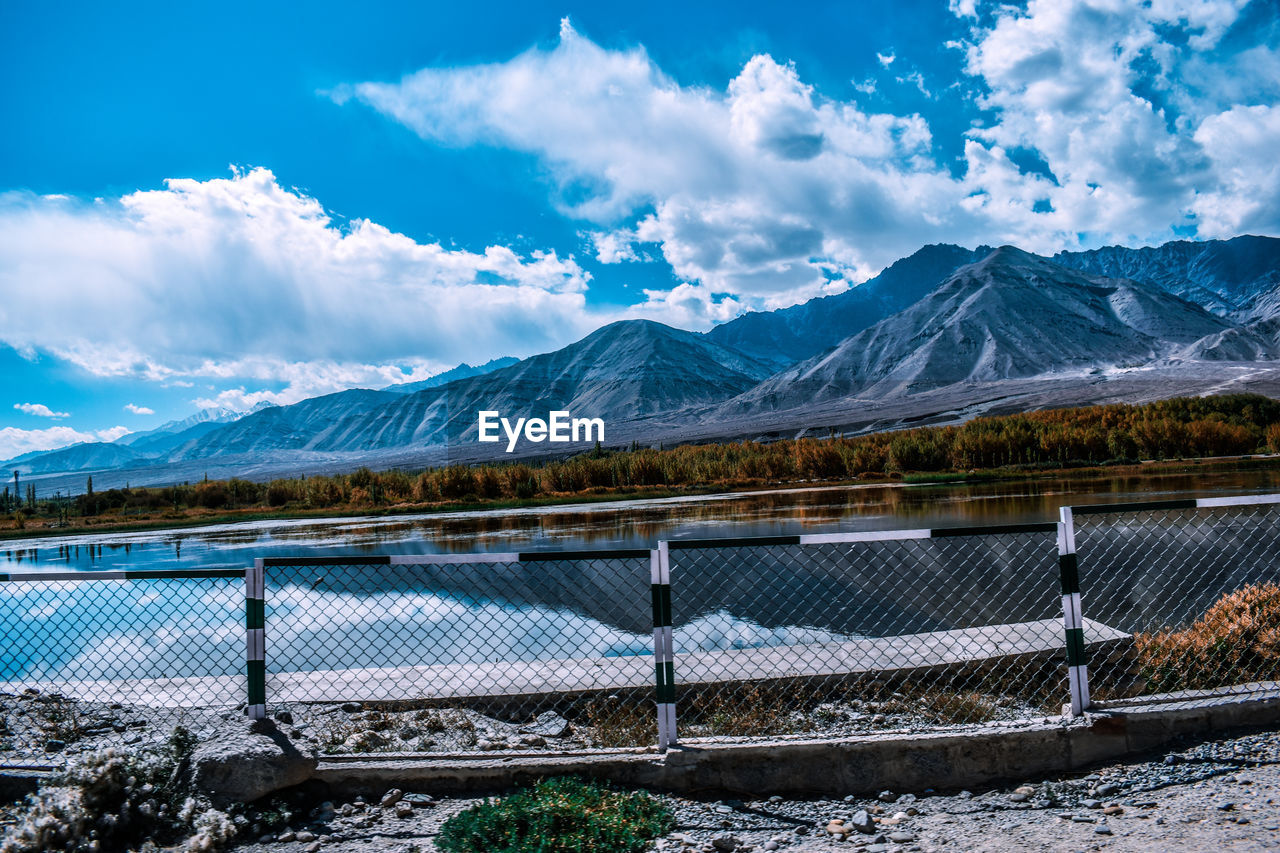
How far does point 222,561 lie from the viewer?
21828 millimetres

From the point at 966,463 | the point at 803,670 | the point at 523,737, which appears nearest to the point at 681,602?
the point at 803,670

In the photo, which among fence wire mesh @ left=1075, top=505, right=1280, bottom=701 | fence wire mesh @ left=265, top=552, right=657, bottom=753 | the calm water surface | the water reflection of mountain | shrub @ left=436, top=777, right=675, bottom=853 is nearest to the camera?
shrub @ left=436, top=777, right=675, bottom=853

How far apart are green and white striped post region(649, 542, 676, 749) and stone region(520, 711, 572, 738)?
4.57ft

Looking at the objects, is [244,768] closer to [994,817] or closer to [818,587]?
[994,817]

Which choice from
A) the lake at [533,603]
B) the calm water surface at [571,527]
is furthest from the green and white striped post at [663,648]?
the calm water surface at [571,527]

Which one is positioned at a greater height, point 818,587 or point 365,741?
point 365,741

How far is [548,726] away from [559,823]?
1942mm

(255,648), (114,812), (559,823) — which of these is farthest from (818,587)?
(114,812)

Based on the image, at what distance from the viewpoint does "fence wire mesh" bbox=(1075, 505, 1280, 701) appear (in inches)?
240

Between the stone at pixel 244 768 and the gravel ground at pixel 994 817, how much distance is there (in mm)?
251

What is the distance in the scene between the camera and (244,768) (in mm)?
4141

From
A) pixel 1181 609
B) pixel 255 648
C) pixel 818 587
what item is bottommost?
pixel 1181 609

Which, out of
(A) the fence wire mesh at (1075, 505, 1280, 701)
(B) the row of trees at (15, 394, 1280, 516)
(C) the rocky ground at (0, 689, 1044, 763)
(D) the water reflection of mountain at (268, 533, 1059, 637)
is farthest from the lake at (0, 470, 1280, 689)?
(B) the row of trees at (15, 394, 1280, 516)

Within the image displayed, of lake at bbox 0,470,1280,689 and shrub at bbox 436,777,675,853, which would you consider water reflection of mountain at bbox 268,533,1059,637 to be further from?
shrub at bbox 436,777,675,853
